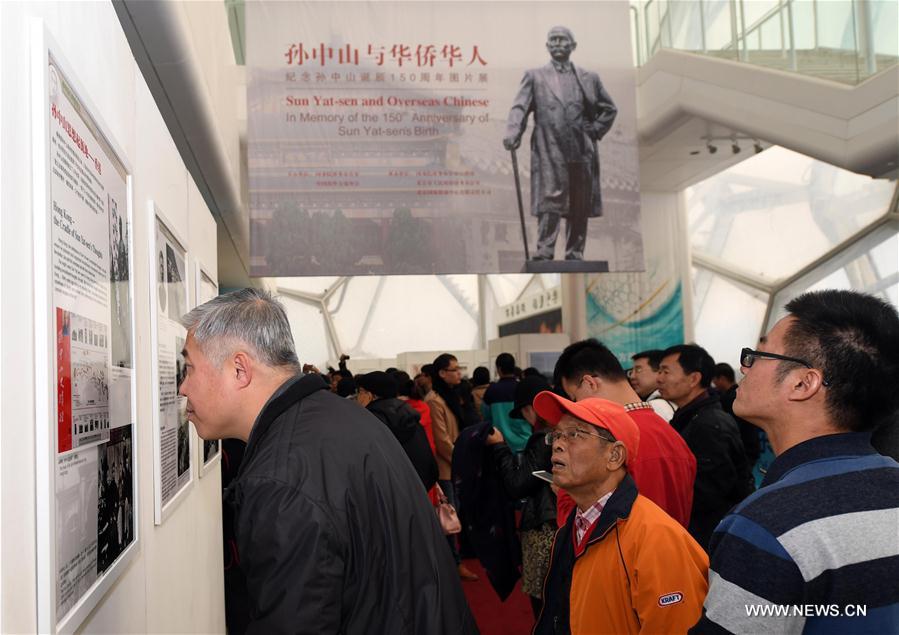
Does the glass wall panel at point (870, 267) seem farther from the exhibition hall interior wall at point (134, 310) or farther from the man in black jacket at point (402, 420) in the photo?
the exhibition hall interior wall at point (134, 310)

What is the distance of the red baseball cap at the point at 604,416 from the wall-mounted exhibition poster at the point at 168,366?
3.78 ft

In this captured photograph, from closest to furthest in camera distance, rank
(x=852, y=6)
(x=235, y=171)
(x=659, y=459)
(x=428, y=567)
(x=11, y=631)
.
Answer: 1. (x=11, y=631)
2. (x=428, y=567)
3. (x=659, y=459)
4. (x=852, y=6)
5. (x=235, y=171)

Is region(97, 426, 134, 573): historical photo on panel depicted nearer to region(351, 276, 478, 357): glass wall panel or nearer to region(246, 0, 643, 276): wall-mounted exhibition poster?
region(246, 0, 643, 276): wall-mounted exhibition poster

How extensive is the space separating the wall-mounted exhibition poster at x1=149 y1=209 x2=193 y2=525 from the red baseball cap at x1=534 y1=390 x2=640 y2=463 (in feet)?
3.78

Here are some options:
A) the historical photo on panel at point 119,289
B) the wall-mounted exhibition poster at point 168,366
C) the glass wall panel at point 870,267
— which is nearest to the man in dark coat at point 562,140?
the wall-mounted exhibition poster at point 168,366

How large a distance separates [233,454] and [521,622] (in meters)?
2.07

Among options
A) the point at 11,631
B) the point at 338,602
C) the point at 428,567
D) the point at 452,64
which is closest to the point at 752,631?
the point at 428,567

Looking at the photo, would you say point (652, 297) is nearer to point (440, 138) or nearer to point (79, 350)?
point (440, 138)

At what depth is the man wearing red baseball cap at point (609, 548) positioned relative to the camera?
1771 millimetres

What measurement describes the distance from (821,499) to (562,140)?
20.5 ft

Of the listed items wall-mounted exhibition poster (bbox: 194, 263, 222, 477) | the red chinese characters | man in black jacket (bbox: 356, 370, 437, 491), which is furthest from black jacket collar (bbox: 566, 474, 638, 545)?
the red chinese characters

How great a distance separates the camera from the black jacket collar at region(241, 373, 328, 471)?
1.52 metres

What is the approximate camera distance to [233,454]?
15.0 ft

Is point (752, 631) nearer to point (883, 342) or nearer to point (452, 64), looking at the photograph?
point (883, 342)
